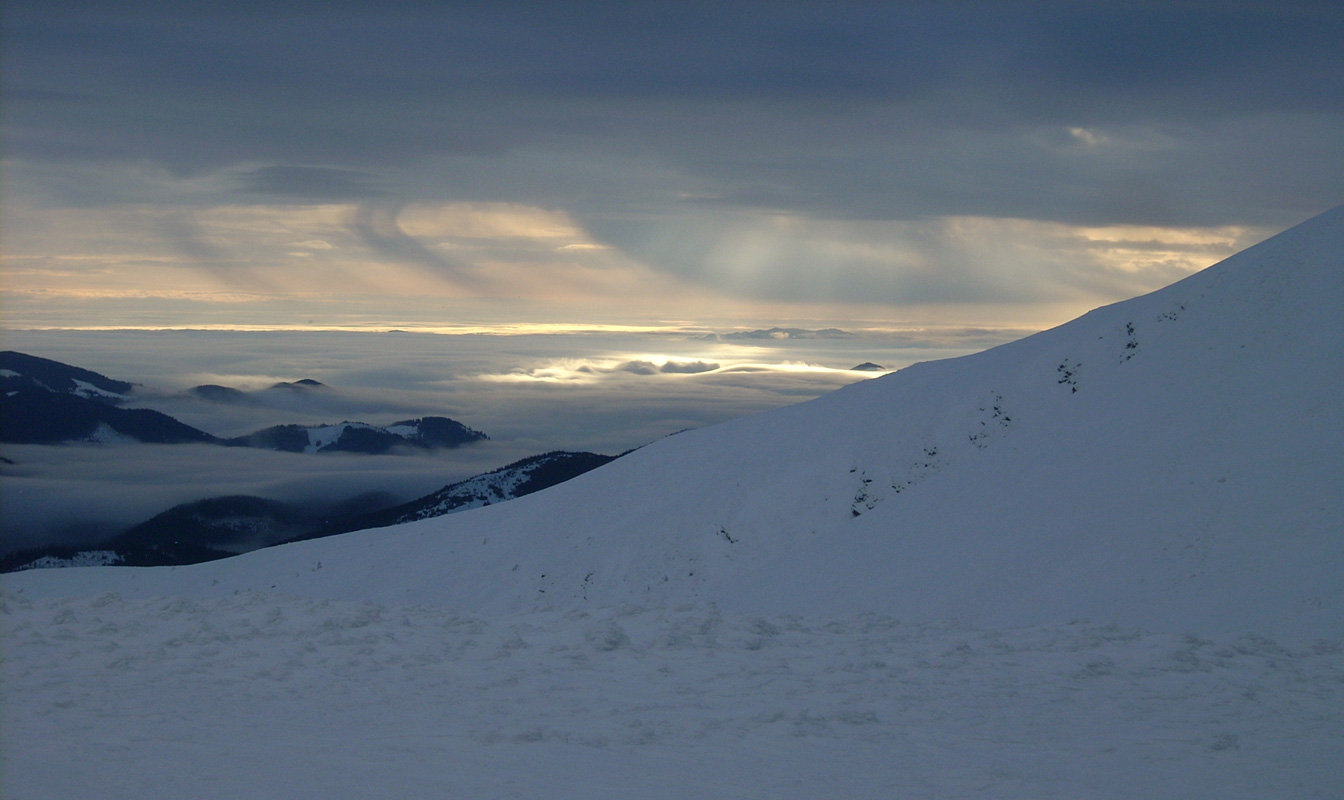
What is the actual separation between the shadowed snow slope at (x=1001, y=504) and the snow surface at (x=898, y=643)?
0.13m

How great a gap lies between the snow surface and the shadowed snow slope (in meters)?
0.13

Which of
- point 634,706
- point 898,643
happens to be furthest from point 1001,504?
point 634,706

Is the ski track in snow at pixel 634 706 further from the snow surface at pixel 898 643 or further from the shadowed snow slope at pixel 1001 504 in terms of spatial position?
the shadowed snow slope at pixel 1001 504

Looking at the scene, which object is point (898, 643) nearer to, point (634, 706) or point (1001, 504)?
point (634, 706)

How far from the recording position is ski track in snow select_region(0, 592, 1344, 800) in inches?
309

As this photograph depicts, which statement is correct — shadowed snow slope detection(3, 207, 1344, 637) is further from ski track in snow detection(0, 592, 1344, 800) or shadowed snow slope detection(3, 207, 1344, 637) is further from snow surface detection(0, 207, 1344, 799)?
ski track in snow detection(0, 592, 1344, 800)

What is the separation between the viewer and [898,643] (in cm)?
1285

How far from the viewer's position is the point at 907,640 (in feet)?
42.7

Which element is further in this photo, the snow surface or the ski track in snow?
the snow surface

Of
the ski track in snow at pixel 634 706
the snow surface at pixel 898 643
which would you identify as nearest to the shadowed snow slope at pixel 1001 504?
the snow surface at pixel 898 643

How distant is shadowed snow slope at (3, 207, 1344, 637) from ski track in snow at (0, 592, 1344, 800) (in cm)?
523

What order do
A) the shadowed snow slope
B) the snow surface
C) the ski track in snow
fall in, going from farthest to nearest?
the shadowed snow slope, the snow surface, the ski track in snow

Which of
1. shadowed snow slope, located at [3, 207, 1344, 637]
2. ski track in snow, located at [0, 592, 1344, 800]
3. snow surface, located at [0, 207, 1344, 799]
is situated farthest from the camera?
shadowed snow slope, located at [3, 207, 1344, 637]

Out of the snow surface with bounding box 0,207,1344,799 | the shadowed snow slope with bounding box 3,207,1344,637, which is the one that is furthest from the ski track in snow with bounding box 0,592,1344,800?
the shadowed snow slope with bounding box 3,207,1344,637
